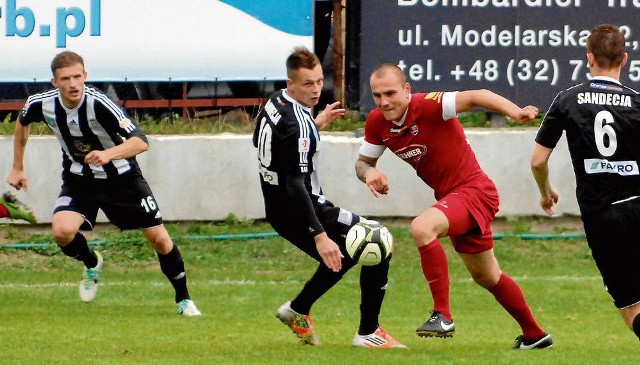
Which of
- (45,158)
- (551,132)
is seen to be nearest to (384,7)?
(45,158)

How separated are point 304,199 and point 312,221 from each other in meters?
0.14

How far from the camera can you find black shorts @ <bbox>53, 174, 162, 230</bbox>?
10.4 m

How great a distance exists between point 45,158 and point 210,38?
209cm

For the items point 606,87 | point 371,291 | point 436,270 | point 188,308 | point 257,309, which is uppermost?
point 606,87

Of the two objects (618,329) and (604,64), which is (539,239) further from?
(604,64)

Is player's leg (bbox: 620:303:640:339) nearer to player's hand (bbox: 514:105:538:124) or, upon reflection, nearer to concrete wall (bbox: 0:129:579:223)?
player's hand (bbox: 514:105:538:124)

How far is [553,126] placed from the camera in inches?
296

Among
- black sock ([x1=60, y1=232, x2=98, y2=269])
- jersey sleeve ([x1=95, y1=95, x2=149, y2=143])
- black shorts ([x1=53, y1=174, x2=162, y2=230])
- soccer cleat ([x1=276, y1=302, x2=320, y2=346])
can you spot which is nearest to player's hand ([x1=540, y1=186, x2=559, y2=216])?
soccer cleat ([x1=276, y1=302, x2=320, y2=346])

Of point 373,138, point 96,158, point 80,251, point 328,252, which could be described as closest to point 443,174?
point 373,138

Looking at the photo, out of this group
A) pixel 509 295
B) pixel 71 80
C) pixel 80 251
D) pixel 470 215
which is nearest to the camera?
pixel 470 215

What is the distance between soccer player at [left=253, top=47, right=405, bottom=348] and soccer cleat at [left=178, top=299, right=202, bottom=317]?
157 cm

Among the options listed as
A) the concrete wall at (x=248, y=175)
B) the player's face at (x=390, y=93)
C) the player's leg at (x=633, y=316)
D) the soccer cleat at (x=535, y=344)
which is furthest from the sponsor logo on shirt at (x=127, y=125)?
the player's leg at (x=633, y=316)

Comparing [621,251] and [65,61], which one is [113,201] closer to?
[65,61]

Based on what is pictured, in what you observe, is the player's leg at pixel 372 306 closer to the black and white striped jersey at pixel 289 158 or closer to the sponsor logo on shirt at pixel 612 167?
the black and white striped jersey at pixel 289 158
